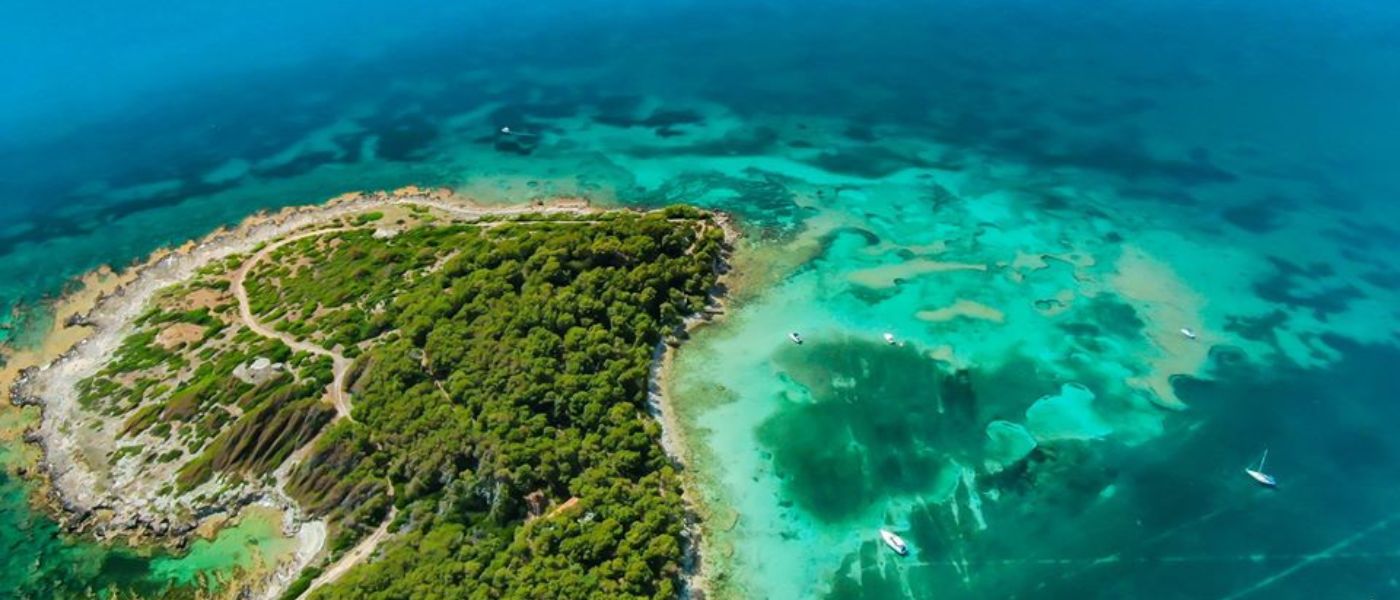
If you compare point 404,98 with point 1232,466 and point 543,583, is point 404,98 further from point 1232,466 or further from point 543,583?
point 1232,466

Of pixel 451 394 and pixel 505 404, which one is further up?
pixel 505 404

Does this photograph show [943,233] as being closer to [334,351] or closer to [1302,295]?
[1302,295]

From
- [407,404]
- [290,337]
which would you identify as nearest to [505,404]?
[407,404]

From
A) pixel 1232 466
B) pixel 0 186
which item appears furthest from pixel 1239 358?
pixel 0 186

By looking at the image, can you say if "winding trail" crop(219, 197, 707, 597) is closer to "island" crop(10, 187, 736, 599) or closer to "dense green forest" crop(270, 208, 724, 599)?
"island" crop(10, 187, 736, 599)

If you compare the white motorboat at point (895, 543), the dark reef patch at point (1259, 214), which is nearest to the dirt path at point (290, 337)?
the white motorboat at point (895, 543)

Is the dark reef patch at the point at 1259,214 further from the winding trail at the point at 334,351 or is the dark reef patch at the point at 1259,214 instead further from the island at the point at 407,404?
the winding trail at the point at 334,351

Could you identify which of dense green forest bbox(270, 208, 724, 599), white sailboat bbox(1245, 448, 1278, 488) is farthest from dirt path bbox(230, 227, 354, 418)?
white sailboat bbox(1245, 448, 1278, 488)
